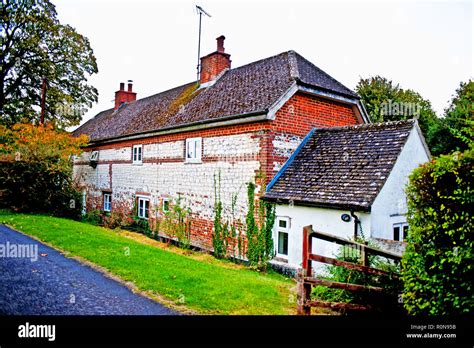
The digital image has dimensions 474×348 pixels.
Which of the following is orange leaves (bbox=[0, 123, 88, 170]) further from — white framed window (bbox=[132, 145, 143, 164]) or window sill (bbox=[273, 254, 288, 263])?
window sill (bbox=[273, 254, 288, 263])

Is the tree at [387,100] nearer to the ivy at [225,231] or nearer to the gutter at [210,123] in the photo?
the gutter at [210,123]

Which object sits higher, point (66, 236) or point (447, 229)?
point (447, 229)

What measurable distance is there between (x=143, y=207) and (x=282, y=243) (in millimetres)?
10024

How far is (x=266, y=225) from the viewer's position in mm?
12078

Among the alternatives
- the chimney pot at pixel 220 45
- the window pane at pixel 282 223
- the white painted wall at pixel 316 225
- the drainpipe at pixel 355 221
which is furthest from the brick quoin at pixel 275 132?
the chimney pot at pixel 220 45

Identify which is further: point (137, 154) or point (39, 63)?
point (39, 63)

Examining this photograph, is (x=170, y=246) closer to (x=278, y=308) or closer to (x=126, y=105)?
(x=278, y=308)

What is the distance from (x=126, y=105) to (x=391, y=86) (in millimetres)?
24475

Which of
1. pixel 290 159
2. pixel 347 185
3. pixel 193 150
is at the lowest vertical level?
pixel 347 185

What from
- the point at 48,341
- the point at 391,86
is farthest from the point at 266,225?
the point at 391,86

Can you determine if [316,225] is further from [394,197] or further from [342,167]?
[394,197]

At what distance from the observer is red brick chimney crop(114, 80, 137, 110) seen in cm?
2966

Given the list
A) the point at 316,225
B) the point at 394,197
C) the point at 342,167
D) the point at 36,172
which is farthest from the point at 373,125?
the point at 36,172
